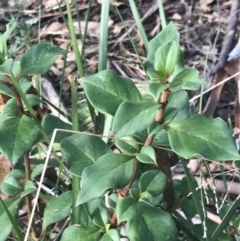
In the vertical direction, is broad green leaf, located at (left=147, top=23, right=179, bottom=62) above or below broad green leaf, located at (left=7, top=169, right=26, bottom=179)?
above

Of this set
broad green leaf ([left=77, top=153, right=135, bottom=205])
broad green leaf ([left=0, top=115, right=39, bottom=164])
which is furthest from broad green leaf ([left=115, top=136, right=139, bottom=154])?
broad green leaf ([left=0, top=115, right=39, bottom=164])

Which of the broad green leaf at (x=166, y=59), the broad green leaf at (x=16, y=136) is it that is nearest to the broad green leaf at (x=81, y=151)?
the broad green leaf at (x=16, y=136)

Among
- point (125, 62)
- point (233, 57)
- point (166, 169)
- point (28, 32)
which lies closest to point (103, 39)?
point (166, 169)

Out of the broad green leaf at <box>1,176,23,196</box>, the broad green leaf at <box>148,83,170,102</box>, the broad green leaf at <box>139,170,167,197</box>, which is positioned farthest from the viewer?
the broad green leaf at <box>1,176,23,196</box>

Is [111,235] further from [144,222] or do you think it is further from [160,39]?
[160,39]

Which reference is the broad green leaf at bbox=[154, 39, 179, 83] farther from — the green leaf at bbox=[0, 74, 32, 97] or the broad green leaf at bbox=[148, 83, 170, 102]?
the green leaf at bbox=[0, 74, 32, 97]

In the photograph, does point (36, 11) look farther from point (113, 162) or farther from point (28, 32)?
point (113, 162)

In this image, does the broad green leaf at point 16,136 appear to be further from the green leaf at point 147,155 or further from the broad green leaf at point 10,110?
the green leaf at point 147,155
